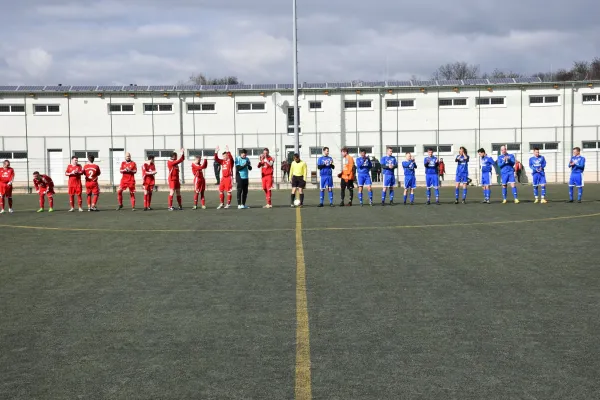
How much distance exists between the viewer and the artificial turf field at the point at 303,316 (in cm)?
502

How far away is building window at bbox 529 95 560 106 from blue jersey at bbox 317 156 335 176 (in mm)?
26109

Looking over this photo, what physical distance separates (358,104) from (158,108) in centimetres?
1288

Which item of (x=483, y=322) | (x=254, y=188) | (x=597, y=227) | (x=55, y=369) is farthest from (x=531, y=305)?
(x=254, y=188)

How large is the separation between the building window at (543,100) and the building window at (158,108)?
2311cm

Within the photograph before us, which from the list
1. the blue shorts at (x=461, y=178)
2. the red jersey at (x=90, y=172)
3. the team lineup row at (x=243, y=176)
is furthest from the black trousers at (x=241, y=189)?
the blue shorts at (x=461, y=178)

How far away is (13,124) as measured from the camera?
4609cm

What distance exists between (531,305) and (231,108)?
132ft

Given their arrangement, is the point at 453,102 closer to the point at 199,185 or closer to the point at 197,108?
the point at 197,108

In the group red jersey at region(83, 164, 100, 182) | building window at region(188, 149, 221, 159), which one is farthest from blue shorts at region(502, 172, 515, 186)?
building window at region(188, 149, 221, 159)

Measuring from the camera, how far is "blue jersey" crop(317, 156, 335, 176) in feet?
78.4

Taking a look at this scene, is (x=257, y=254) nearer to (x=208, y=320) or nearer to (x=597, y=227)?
(x=208, y=320)

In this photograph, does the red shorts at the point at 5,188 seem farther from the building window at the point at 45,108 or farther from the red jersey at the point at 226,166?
the building window at the point at 45,108

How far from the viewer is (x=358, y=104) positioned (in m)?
46.6

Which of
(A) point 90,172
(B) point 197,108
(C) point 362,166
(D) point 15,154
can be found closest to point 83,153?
(D) point 15,154
